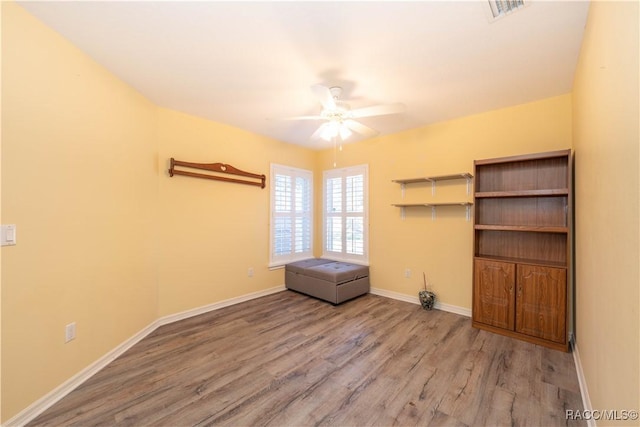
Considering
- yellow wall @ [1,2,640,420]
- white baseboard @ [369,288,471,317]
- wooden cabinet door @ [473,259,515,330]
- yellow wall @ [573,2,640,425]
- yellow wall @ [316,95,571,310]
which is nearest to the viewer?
yellow wall @ [573,2,640,425]

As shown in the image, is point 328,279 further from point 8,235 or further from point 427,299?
point 8,235

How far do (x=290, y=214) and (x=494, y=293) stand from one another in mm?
3058

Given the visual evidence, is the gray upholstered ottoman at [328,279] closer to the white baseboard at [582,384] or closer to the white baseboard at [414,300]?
the white baseboard at [414,300]

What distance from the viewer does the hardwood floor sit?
5.56 feet

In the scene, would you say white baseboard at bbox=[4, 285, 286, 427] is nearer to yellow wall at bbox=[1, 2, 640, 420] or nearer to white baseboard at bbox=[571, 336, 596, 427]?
yellow wall at bbox=[1, 2, 640, 420]

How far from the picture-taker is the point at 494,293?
9.29 feet

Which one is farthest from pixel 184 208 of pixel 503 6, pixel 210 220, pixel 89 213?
pixel 503 6

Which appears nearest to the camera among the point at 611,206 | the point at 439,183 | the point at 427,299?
the point at 611,206

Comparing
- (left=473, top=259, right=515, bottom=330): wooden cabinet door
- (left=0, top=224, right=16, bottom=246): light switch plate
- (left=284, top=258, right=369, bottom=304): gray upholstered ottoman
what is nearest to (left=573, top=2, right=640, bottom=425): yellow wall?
(left=473, top=259, right=515, bottom=330): wooden cabinet door

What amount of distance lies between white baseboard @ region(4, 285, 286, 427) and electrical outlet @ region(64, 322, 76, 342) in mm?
290

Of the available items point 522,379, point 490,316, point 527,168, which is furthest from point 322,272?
point 527,168

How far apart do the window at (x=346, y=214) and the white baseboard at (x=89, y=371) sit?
6.67 feet

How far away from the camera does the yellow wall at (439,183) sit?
9.58 ft

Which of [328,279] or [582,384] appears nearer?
[582,384]
